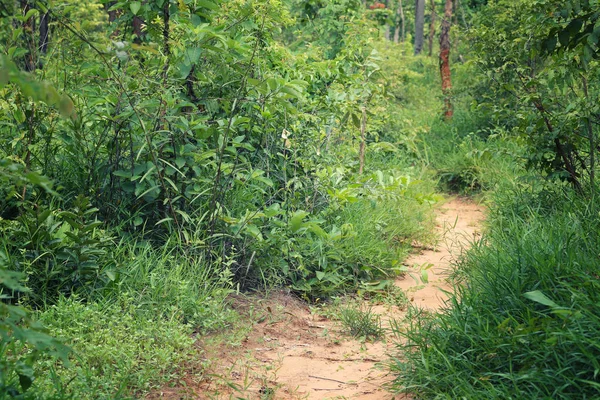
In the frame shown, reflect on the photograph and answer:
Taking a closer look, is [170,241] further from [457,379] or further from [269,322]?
[457,379]

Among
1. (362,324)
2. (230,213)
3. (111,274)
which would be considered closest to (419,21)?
(230,213)

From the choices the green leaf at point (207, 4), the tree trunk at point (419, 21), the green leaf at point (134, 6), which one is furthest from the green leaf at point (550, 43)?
the tree trunk at point (419, 21)

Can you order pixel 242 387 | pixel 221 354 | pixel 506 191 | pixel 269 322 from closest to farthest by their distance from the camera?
pixel 242 387 < pixel 221 354 < pixel 269 322 < pixel 506 191

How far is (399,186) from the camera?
18.8 feet

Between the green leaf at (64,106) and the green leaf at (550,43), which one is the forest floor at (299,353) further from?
the green leaf at (64,106)

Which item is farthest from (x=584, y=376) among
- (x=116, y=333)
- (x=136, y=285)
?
(x=136, y=285)

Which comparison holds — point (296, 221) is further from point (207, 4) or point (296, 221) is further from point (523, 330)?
point (523, 330)

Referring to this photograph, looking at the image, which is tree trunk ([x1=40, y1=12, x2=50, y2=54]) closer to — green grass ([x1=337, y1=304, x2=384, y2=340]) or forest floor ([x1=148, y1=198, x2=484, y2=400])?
forest floor ([x1=148, y1=198, x2=484, y2=400])

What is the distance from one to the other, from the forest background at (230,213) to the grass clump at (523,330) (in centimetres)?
1

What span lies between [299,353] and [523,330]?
1547mm

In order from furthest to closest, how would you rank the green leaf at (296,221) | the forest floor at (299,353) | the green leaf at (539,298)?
the green leaf at (296,221), the forest floor at (299,353), the green leaf at (539,298)

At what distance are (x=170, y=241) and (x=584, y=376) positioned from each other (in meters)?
2.75

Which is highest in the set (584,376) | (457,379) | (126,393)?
(584,376)

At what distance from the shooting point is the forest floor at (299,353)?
11.4 feet
